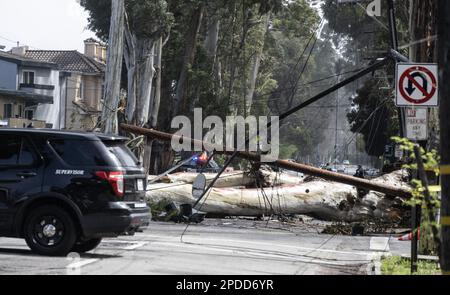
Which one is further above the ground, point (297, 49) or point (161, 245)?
point (297, 49)

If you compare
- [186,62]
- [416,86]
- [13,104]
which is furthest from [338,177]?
[13,104]

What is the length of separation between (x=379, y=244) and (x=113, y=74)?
389 inches

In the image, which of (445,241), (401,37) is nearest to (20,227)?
(445,241)

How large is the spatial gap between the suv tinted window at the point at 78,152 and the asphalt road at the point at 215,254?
144 cm

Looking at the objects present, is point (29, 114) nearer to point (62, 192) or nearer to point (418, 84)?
point (62, 192)

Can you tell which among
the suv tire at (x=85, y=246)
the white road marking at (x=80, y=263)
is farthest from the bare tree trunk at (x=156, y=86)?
the white road marking at (x=80, y=263)

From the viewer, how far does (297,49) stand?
8919 centimetres

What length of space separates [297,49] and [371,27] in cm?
2841

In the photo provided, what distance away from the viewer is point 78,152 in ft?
40.2

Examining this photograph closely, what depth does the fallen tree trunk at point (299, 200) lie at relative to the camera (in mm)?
21141

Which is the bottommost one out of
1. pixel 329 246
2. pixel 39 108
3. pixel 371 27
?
pixel 329 246

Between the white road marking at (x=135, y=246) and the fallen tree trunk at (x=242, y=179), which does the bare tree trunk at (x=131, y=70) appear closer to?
the fallen tree trunk at (x=242, y=179)

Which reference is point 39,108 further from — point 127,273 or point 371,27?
point 127,273
